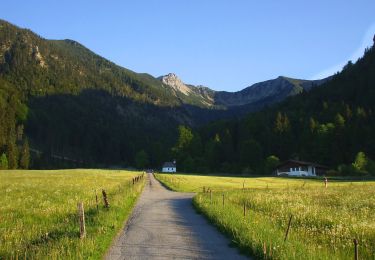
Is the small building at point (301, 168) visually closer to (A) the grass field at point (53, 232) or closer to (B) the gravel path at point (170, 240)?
(A) the grass field at point (53, 232)

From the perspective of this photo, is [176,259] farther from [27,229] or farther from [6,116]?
[6,116]

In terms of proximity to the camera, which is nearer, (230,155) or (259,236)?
(259,236)

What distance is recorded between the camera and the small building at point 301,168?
126938mm

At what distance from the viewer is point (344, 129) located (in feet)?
431

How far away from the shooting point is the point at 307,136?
142875mm

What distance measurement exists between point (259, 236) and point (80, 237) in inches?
247

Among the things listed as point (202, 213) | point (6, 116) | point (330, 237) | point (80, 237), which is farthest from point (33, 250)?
point (6, 116)

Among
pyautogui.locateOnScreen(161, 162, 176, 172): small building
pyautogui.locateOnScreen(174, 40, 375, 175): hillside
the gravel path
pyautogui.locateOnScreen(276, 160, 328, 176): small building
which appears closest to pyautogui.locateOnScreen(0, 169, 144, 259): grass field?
the gravel path

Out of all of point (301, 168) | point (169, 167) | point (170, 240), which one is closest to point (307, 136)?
point (301, 168)

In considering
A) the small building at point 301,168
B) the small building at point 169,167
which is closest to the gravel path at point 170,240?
the small building at point 301,168

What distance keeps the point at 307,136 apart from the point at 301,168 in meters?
17.9

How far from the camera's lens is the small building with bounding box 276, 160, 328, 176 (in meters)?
127

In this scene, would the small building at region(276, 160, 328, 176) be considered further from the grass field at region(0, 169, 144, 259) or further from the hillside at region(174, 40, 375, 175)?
the grass field at region(0, 169, 144, 259)

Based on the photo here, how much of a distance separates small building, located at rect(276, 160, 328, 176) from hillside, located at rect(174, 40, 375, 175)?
397 cm
